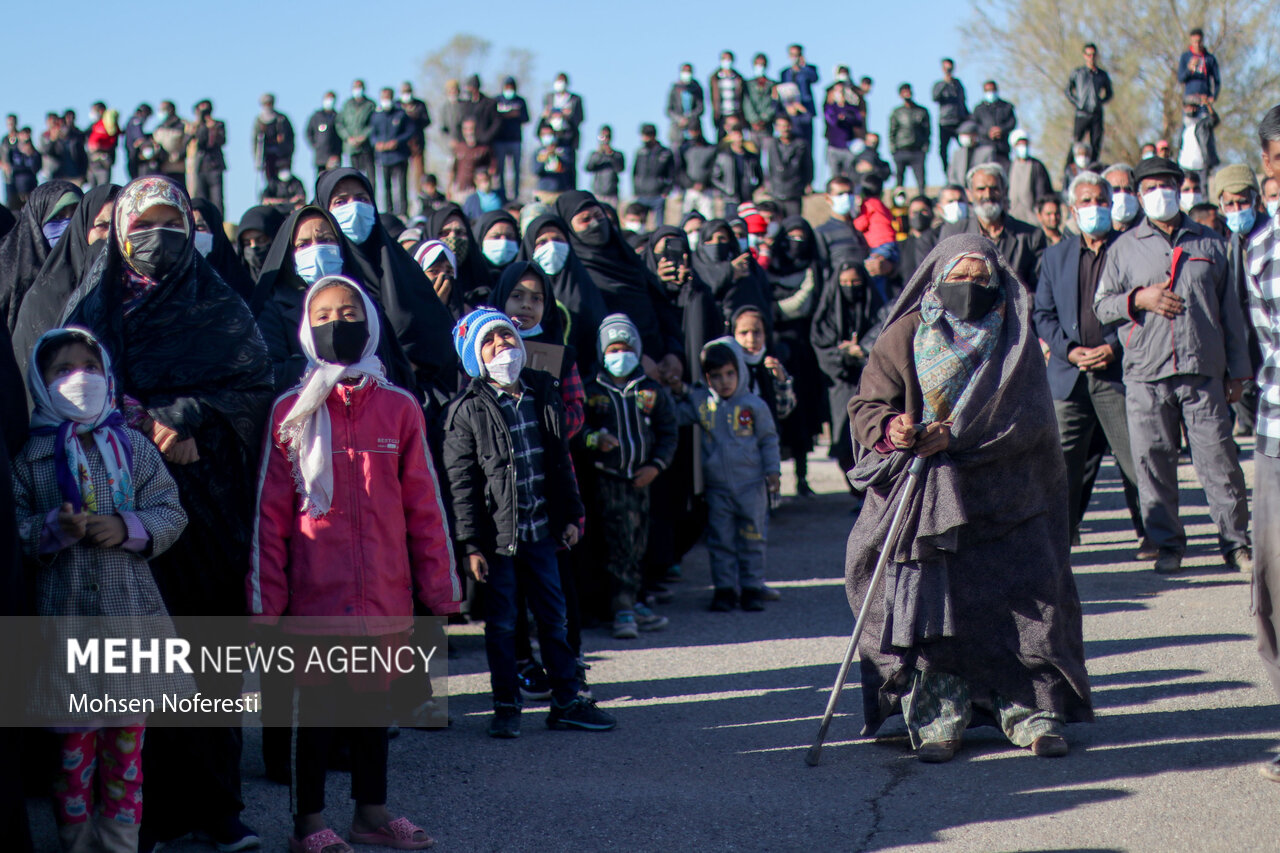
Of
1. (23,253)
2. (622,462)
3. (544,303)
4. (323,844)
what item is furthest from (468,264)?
(323,844)

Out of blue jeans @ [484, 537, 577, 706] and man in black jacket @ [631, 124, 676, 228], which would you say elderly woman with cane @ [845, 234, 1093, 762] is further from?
man in black jacket @ [631, 124, 676, 228]

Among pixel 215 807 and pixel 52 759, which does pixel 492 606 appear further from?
pixel 52 759

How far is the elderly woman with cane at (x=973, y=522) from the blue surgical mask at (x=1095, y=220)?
146 inches

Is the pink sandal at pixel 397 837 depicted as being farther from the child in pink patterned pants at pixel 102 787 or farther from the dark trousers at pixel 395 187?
the dark trousers at pixel 395 187

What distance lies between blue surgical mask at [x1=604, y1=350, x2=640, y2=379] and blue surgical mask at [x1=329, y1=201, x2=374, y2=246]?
1.60 m

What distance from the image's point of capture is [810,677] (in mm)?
6379

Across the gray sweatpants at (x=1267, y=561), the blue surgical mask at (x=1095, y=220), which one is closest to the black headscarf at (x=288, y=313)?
the gray sweatpants at (x=1267, y=561)

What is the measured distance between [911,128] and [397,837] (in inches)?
758

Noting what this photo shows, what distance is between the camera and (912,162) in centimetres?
2212

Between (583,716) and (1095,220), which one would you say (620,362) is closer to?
(583,716)

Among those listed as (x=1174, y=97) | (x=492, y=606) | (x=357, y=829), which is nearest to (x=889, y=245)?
(x=492, y=606)

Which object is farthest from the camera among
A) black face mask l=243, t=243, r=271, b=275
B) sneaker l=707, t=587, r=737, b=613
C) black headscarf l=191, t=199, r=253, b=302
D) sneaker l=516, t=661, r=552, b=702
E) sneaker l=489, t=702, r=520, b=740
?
black face mask l=243, t=243, r=271, b=275

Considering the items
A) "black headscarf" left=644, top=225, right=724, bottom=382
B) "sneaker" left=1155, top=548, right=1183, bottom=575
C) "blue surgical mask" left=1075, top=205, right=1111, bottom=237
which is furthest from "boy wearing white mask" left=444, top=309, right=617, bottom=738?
"blue surgical mask" left=1075, top=205, right=1111, bottom=237

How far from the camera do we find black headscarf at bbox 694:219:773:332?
10.7 meters
